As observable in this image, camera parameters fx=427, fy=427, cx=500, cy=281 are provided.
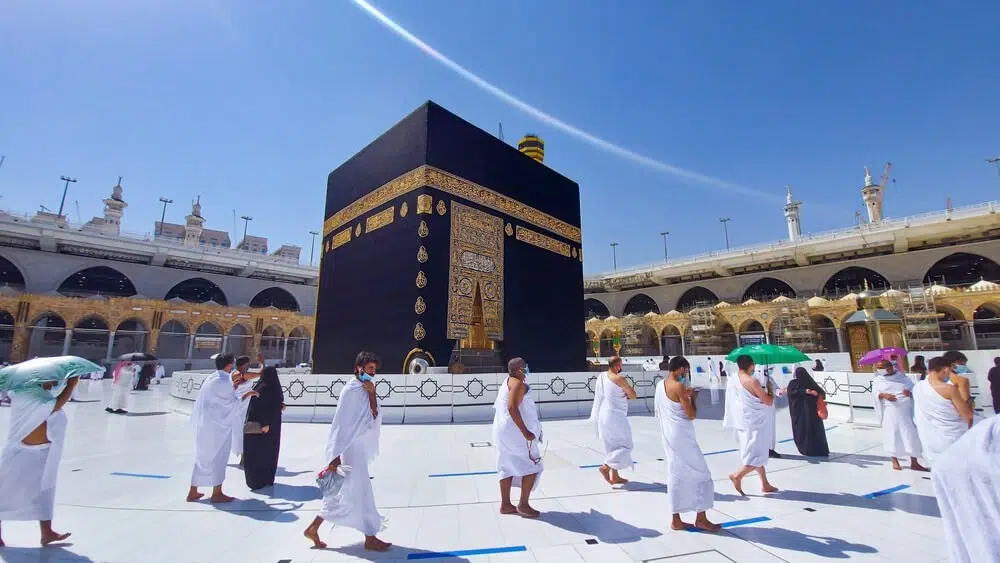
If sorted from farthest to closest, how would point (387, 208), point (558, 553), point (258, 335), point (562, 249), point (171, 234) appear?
point (171, 234), point (258, 335), point (562, 249), point (387, 208), point (558, 553)

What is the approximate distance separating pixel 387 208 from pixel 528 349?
483 cm

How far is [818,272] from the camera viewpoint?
69.5ft

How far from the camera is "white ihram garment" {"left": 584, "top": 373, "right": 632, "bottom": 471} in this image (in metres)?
3.48

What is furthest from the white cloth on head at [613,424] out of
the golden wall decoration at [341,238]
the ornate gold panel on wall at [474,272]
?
the golden wall decoration at [341,238]

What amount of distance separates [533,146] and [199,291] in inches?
864

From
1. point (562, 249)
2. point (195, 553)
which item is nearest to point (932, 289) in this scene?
point (562, 249)

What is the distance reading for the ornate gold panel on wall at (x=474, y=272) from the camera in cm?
918

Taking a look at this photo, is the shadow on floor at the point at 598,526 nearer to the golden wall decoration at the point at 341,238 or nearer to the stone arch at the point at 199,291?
the golden wall decoration at the point at 341,238

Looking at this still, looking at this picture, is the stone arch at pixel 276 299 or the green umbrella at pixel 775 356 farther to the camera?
the stone arch at pixel 276 299

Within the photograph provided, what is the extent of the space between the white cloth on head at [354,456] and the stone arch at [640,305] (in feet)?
88.2

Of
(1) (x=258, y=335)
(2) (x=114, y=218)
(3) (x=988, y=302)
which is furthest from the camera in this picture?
(2) (x=114, y=218)

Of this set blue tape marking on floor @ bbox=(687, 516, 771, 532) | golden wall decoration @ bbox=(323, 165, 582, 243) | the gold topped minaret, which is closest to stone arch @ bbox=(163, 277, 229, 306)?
golden wall decoration @ bbox=(323, 165, 582, 243)

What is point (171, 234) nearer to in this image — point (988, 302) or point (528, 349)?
point (528, 349)

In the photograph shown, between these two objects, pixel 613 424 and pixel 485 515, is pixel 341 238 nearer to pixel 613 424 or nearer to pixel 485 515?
pixel 613 424
